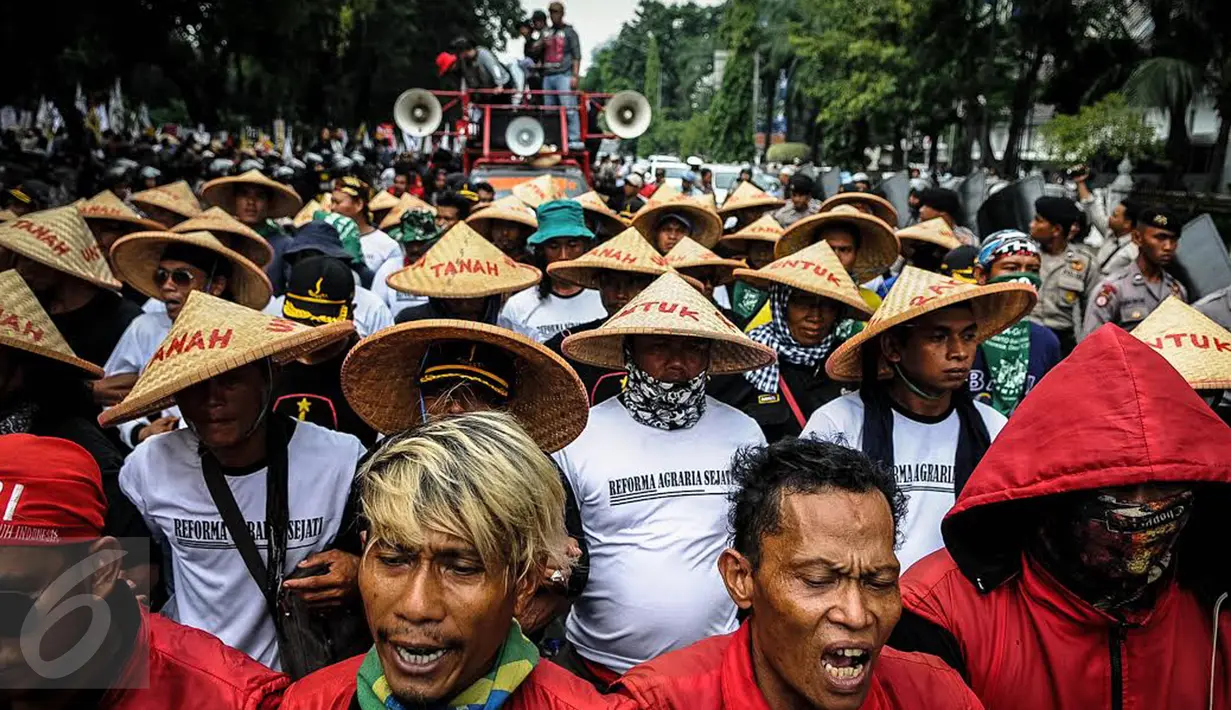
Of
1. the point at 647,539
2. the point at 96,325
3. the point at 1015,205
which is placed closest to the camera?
the point at 647,539

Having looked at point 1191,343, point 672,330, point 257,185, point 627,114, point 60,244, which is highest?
point 627,114

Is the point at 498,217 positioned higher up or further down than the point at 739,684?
higher up

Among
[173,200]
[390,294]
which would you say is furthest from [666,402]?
[173,200]

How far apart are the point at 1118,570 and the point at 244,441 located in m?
2.20

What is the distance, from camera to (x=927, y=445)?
10.1 ft

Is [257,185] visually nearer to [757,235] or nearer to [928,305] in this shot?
[757,235]

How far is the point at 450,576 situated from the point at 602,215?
6.25 metres


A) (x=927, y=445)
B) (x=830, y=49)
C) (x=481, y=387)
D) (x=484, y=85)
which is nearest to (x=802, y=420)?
(x=927, y=445)

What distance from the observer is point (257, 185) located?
779 cm

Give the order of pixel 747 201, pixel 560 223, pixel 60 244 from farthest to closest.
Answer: pixel 747 201 < pixel 560 223 < pixel 60 244

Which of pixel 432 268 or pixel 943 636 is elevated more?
pixel 432 268

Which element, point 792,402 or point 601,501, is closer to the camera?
point 601,501

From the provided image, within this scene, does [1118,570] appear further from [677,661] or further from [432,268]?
[432,268]

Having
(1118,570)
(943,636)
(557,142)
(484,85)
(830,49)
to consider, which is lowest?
(943,636)
